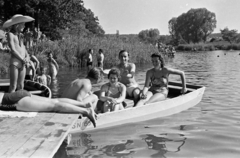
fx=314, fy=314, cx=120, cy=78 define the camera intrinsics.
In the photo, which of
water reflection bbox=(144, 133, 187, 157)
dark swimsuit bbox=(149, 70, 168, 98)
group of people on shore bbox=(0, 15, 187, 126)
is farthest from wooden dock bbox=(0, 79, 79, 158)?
dark swimsuit bbox=(149, 70, 168, 98)

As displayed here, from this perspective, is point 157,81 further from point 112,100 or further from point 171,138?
point 171,138

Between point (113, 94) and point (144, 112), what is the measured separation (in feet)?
2.59

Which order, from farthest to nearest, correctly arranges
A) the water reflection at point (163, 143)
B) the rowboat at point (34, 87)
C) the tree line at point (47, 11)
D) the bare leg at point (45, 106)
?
the tree line at point (47, 11) → the rowboat at point (34, 87) → the water reflection at point (163, 143) → the bare leg at point (45, 106)

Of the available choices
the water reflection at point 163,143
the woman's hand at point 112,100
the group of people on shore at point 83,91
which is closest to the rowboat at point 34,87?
the group of people on shore at point 83,91

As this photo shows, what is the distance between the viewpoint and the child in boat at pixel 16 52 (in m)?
6.32

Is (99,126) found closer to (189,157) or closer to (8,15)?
(189,157)

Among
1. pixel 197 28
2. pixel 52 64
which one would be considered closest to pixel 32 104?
pixel 52 64

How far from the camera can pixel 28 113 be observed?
4586 millimetres

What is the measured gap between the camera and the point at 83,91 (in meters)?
5.38

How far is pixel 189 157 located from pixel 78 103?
77.6 inches

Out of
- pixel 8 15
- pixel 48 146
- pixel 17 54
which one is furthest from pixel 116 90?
pixel 8 15

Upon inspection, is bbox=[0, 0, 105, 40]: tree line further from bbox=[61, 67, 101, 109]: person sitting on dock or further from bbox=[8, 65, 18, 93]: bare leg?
bbox=[61, 67, 101, 109]: person sitting on dock

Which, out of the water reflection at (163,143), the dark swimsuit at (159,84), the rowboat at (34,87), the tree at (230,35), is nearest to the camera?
the water reflection at (163,143)

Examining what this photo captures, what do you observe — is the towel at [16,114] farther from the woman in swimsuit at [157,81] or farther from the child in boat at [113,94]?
the woman in swimsuit at [157,81]
